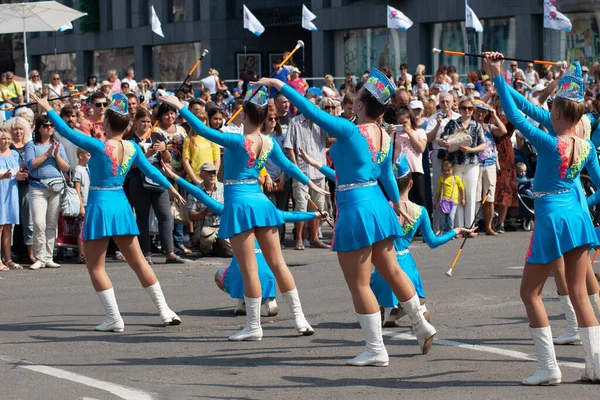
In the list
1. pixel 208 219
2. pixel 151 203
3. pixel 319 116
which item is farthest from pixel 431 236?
pixel 208 219

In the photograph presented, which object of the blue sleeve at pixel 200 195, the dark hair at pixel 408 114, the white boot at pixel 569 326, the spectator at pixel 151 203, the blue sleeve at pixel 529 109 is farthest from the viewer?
the dark hair at pixel 408 114

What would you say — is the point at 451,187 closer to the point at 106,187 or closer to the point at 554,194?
the point at 106,187

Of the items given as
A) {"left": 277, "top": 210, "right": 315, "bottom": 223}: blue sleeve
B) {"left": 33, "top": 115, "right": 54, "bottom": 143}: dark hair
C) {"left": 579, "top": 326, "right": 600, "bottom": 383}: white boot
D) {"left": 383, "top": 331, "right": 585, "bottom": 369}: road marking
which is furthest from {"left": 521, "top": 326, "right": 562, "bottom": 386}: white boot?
{"left": 33, "top": 115, "right": 54, "bottom": 143}: dark hair

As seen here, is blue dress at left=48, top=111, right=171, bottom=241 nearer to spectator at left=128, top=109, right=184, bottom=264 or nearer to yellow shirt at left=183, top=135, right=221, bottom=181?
spectator at left=128, top=109, right=184, bottom=264

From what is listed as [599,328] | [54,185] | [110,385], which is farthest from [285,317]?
[54,185]

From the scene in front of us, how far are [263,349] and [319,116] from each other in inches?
79.0

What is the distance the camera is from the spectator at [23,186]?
13695 mm

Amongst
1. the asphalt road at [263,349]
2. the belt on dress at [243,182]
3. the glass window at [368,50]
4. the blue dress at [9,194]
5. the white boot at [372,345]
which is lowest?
the asphalt road at [263,349]

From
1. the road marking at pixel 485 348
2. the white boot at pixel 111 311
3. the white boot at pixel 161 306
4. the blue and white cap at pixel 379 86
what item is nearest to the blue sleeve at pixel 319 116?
the blue and white cap at pixel 379 86

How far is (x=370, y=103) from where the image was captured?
7840 mm

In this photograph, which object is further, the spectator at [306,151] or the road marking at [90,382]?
the spectator at [306,151]

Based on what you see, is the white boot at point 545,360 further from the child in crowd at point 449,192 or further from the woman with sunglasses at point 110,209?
the child in crowd at point 449,192

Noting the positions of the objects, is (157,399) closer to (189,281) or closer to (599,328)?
(599,328)

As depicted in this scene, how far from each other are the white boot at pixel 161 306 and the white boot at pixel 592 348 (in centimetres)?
374
